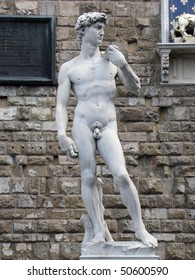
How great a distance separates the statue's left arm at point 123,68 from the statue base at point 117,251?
54.9 inches

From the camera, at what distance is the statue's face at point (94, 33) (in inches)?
328

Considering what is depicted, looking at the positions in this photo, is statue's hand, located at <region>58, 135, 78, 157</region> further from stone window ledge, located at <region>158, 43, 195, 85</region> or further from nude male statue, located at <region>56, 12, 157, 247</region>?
stone window ledge, located at <region>158, 43, 195, 85</region>

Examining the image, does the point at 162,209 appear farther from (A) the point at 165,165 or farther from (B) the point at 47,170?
(B) the point at 47,170

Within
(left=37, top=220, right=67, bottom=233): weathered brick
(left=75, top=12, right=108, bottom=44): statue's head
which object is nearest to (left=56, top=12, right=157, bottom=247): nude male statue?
(left=75, top=12, right=108, bottom=44): statue's head

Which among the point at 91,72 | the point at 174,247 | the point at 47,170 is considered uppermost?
the point at 91,72

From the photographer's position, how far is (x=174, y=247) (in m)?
10.2

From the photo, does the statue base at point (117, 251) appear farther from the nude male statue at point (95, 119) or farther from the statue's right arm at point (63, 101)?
the statue's right arm at point (63, 101)

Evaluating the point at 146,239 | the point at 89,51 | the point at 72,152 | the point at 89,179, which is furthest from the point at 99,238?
the point at 89,51

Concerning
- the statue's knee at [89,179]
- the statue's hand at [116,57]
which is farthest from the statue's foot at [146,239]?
the statue's hand at [116,57]

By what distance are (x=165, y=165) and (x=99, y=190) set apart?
228 cm

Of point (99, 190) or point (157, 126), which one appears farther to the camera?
point (157, 126)

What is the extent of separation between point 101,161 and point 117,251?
2476mm

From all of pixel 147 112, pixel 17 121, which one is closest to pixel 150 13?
pixel 147 112

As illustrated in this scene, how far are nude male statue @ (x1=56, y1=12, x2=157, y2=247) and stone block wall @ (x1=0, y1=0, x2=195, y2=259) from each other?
6.70 ft
